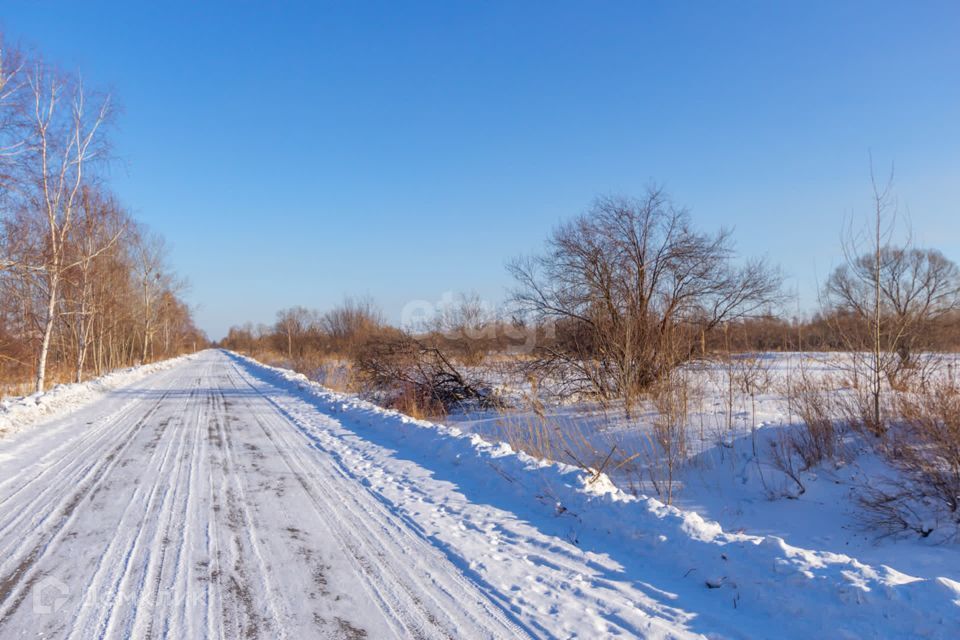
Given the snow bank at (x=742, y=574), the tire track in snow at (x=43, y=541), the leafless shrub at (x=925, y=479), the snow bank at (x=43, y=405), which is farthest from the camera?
the snow bank at (x=43, y=405)

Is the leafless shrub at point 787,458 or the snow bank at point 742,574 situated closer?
the snow bank at point 742,574

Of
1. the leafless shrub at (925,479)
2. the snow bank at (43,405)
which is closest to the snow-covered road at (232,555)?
the snow bank at (43,405)

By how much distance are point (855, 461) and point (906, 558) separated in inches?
106

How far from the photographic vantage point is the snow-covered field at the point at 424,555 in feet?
10.8

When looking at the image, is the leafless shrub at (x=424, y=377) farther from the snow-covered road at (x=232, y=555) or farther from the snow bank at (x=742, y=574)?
the snow bank at (x=742, y=574)

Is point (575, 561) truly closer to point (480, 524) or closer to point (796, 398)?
point (480, 524)

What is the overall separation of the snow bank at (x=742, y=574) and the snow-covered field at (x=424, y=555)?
0.02m

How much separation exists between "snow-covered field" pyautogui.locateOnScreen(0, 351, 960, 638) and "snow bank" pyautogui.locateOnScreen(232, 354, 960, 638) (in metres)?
0.02

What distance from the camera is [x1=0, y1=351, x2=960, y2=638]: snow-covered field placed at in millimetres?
3303

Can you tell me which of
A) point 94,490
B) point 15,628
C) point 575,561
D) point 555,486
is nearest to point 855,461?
point 555,486

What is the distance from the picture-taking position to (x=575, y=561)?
438 centimetres

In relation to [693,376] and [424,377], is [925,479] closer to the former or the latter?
[693,376]

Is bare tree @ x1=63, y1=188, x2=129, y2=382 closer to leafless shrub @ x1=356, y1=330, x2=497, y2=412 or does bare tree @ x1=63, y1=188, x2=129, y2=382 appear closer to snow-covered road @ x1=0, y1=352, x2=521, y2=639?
leafless shrub @ x1=356, y1=330, x2=497, y2=412

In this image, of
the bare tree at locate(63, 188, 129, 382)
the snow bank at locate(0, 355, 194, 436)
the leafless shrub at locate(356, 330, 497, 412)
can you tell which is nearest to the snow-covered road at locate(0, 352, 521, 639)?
the snow bank at locate(0, 355, 194, 436)
